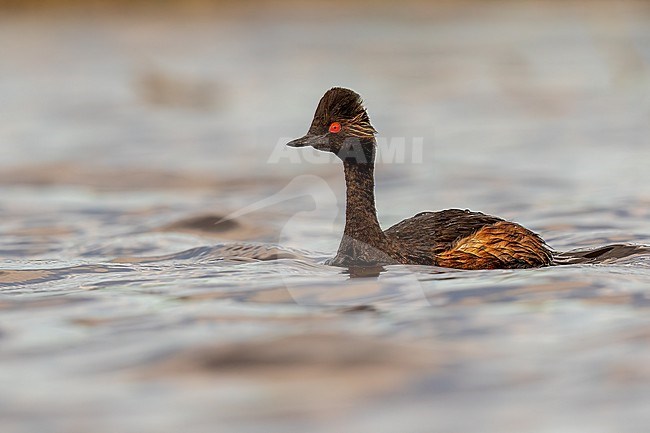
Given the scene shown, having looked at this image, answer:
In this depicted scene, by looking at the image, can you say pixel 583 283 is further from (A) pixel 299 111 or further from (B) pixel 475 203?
(A) pixel 299 111

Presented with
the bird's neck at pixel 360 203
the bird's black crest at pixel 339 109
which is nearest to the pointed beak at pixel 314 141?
the bird's black crest at pixel 339 109

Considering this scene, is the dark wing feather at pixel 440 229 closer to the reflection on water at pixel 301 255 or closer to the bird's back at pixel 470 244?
the bird's back at pixel 470 244

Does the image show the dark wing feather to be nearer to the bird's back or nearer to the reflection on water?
the bird's back

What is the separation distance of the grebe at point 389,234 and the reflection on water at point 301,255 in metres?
0.19

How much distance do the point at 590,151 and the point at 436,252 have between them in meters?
8.33

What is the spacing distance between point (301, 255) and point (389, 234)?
1.05 metres

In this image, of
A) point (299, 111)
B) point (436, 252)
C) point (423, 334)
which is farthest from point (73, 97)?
point (423, 334)

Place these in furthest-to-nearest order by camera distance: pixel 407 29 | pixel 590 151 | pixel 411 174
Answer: pixel 407 29
pixel 590 151
pixel 411 174

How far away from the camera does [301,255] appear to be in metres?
10.0

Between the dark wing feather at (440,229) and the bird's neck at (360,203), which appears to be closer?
the dark wing feather at (440,229)

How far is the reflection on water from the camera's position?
5945 mm

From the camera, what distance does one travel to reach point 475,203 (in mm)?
13367

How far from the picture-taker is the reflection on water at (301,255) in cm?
595

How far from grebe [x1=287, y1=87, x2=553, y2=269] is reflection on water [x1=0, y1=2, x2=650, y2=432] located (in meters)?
0.19
